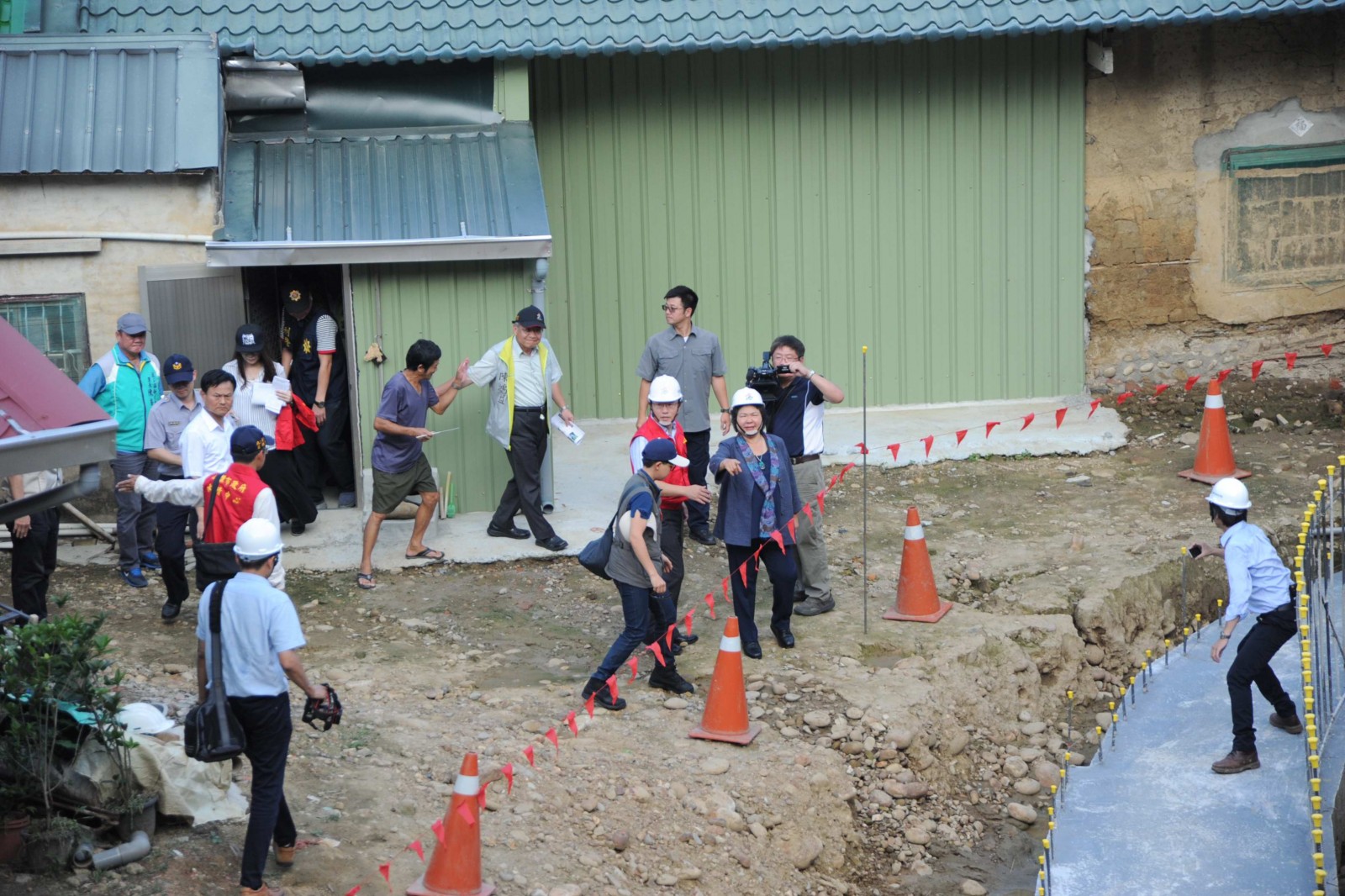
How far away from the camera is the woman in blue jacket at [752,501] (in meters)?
8.83

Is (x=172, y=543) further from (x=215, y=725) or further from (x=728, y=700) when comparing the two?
(x=728, y=700)

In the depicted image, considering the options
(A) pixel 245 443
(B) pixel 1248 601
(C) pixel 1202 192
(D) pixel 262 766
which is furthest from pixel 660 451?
(C) pixel 1202 192

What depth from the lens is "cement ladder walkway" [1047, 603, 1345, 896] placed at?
7.17m

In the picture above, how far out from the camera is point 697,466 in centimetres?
1100

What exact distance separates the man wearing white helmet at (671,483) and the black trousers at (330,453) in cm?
331

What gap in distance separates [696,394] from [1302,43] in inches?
256

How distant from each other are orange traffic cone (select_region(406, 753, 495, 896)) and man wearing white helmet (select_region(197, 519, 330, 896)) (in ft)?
2.16

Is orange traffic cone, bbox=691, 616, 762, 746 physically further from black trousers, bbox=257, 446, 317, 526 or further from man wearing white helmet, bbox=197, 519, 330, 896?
black trousers, bbox=257, 446, 317, 526

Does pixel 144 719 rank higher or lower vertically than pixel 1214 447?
lower

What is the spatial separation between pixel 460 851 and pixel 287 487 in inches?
202

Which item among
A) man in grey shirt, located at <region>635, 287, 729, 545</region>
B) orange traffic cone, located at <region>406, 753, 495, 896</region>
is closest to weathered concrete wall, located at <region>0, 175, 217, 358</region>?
man in grey shirt, located at <region>635, 287, 729, 545</region>

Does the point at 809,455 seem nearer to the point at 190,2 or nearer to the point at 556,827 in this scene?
the point at 556,827

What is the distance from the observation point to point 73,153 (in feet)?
35.2

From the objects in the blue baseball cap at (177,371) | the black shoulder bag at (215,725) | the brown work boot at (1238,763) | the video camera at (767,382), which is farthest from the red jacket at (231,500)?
the brown work boot at (1238,763)
